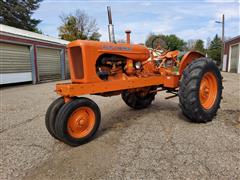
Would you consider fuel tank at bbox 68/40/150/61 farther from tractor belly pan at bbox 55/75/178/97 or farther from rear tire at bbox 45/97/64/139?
rear tire at bbox 45/97/64/139

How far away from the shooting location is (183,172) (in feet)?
7.31

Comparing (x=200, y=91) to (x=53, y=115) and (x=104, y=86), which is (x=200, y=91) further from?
(x=53, y=115)

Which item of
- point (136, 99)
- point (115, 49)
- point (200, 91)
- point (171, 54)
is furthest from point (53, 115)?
point (171, 54)

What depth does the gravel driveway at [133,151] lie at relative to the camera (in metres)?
2.27

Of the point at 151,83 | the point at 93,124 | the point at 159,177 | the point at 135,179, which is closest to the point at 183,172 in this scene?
the point at 159,177

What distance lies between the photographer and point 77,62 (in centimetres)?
319

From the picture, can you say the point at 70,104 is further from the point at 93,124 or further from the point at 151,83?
the point at 151,83

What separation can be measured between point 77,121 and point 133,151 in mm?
879

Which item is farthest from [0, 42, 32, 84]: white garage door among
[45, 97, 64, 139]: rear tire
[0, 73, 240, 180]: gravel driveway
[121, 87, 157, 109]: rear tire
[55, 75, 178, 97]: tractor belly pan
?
[55, 75, 178, 97]: tractor belly pan

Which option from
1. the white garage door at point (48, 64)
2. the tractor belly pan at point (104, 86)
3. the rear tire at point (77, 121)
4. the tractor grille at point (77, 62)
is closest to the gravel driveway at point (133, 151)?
the rear tire at point (77, 121)

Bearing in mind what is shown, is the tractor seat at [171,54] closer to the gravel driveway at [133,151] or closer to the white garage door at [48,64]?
the gravel driveway at [133,151]

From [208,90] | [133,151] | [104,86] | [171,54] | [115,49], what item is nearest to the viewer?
[133,151]

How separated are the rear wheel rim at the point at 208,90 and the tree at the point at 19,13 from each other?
1141 inches

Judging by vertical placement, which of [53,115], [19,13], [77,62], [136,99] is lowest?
[136,99]
